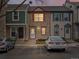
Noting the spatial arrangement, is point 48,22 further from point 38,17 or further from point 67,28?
point 67,28

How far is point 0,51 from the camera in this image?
26031 millimetres

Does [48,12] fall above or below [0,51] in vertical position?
above

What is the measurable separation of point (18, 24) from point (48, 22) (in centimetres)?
572

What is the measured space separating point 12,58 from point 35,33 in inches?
1196

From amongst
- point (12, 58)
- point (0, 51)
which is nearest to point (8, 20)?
point (0, 51)

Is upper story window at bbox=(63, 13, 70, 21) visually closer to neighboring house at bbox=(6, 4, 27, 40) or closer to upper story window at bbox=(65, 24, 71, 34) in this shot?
upper story window at bbox=(65, 24, 71, 34)

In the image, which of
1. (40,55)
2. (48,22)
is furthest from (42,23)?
(40,55)

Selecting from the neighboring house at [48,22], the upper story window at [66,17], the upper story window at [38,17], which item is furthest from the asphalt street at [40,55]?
the upper story window at [66,17]

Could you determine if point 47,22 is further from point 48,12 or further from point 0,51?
point 0,51

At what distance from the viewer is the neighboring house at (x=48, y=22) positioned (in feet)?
165

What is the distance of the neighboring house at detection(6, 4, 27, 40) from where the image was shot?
161 ft

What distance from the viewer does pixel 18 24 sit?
49.1 m

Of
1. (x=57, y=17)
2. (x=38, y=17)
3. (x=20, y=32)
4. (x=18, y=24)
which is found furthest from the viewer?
(x=57, y=17)

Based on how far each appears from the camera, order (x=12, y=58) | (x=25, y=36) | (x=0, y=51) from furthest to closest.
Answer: (x=25, y=36), (x=0, y=51), (x=12, y=58)
